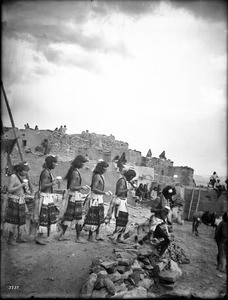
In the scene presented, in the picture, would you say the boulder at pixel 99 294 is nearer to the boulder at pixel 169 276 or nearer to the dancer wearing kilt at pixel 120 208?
the boulder at pixel 169 276

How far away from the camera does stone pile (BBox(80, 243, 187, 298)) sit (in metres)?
3.33

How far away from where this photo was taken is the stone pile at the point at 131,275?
131 inches

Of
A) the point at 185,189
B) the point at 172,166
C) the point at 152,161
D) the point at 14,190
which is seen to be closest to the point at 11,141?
the point at 14,190

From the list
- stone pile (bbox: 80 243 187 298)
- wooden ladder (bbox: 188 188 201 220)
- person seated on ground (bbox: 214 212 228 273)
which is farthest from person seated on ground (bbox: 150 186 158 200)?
stone pile (bbox: 80 243 187 298)

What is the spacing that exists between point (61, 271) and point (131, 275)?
1317 mm

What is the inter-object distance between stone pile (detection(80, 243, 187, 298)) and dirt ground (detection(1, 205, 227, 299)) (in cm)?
25

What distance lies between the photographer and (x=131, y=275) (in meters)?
3.89

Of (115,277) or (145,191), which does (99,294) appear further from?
(145,191)

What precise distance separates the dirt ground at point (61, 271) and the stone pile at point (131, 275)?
0.25 m

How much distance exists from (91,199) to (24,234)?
1.71 m

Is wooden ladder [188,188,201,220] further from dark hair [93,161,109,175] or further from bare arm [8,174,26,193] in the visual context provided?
bare arm [8,174,26,193]

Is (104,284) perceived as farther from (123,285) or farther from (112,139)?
(112,139)

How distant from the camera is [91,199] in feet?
17.3

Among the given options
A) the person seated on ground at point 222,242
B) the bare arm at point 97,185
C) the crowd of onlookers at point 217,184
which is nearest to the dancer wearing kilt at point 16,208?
the bare arm at point 97,185
